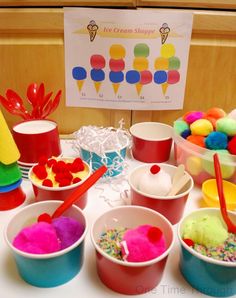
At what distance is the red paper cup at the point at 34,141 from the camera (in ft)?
2.09

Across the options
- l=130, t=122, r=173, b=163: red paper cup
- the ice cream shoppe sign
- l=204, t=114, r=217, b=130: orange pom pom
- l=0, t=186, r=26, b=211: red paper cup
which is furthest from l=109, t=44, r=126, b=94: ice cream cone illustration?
l=0, t=186, r=26, b=211: red paper cup

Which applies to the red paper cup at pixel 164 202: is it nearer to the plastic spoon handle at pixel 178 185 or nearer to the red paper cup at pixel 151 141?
the plastic spoon handle at pixel 178 185

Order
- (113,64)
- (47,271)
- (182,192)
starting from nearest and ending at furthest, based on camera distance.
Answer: (47,271) < (182,192) < (113,64)

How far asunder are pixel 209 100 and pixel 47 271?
1.75 feet

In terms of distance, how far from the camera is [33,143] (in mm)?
642

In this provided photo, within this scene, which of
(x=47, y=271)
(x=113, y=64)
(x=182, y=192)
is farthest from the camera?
(x=113, y=64)

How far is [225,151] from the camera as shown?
603 millimetres

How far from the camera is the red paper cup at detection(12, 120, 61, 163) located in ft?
2.09

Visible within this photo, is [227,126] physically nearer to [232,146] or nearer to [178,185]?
[232,146]

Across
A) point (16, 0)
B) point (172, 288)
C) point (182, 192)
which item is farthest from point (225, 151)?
point (16, 0)

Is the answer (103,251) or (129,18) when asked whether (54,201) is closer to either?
(103,251)

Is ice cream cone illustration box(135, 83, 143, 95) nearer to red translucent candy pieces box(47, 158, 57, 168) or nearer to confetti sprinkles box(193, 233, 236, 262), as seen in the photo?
red translucent candy pieces box(47, 158, 57, 168)

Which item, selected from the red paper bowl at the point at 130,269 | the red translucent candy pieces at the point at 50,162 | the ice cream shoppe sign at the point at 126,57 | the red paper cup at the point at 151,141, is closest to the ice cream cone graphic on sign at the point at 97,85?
the ice cream shoppe sign at the point at 126,57

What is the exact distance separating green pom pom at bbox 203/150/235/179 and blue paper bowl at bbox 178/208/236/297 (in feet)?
0.66
